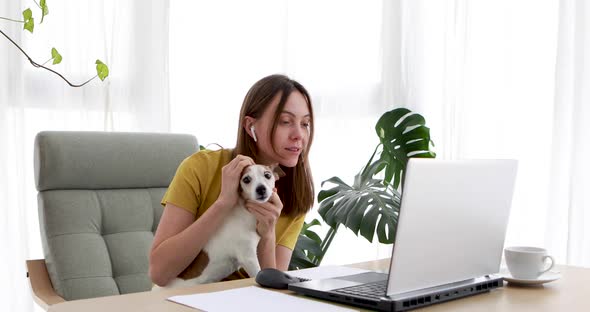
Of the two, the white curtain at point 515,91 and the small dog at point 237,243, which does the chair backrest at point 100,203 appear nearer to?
the small dog at point 237,243

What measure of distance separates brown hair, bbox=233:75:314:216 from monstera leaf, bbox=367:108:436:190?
1244mm

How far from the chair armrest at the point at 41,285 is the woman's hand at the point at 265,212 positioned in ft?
1.97

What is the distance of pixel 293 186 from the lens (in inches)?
64.6

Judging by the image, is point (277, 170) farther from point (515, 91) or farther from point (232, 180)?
point (515, 91)

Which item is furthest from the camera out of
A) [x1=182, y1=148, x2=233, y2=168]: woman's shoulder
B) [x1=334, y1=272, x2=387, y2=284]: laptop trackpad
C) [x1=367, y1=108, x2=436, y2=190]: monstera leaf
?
[x1=367, y1=108, x2=436, y2=190]: monstera leaf

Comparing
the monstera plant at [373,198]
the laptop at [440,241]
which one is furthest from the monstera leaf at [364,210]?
the laptop at [440,241]

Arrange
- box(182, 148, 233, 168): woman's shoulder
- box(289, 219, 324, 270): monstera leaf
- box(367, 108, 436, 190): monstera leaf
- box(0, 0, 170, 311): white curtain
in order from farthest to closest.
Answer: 1. box(367, 108, 436, 190): monstera leaf
2. box(289, 219, 324, 270): monstera leaf
3. box(0, 0, 170, 311): white curtain
4. box(182, 148, 233, 168): woman's shoulder

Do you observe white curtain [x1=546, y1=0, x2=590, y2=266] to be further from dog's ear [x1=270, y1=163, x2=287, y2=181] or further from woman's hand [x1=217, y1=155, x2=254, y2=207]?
woman's hand [x1=217, y1=155, x2=254, y2=207]

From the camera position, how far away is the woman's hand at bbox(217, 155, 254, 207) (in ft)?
4.45

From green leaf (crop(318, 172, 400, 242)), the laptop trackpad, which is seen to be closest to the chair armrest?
the laptop trackpad

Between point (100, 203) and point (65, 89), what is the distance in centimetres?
87

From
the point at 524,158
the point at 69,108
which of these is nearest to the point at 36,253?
the point at 69,108

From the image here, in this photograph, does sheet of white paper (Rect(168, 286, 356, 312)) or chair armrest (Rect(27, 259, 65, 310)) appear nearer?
sheet of white paper (Rect(168, 286, 356, 312))

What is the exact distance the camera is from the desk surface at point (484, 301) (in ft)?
3.07
